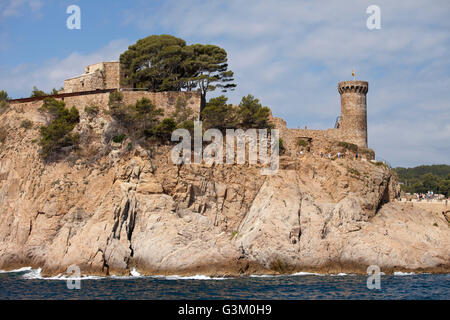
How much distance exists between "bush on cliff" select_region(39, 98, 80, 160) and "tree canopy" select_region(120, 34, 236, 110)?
4682 mm

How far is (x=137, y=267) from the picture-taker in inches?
1298

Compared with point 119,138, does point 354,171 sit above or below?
below

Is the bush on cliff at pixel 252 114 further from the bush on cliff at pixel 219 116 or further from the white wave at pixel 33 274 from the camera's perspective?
the white wave at pixel 33 274

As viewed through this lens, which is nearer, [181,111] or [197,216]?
[197,216]

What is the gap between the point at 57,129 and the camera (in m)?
39.5

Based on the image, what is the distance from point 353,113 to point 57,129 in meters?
20.2

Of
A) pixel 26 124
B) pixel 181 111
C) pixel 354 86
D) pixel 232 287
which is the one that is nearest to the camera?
pixel 232 287

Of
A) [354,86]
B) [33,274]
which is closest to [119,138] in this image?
[33,274]

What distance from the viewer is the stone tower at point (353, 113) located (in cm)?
4300

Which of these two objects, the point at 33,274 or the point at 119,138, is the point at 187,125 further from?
the point at 33,274

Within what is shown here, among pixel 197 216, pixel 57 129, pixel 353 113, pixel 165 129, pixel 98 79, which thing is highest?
pixel 98 79
